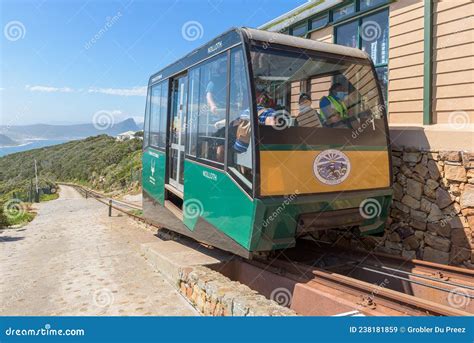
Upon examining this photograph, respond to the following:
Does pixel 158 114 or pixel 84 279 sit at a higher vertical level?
pixel 158 114

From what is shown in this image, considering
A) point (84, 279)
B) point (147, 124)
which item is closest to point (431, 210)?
point (84, 279)

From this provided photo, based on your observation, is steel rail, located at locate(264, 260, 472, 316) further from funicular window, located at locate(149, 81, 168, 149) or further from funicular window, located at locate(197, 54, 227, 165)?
funicular window, located at locate(149, 81, 168, 149)

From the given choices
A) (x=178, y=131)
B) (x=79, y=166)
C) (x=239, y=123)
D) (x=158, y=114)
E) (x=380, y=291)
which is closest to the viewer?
(x=380, y=291)

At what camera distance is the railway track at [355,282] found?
4.26 m

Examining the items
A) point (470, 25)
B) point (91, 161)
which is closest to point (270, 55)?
point (470, 25)

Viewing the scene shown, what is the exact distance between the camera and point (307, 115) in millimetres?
5504

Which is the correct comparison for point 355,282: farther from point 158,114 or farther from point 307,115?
point 158,114

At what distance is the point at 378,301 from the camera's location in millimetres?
4410

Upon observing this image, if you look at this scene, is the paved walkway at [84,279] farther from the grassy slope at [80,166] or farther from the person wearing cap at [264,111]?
the grassy slope at [80,166]

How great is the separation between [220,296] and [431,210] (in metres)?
4.07

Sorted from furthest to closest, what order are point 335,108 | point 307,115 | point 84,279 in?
point 84,279 < point 335,108 < point 307,115

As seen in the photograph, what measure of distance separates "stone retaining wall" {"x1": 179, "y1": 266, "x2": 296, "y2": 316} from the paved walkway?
20 centimetres

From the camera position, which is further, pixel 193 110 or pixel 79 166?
pixel 79 166

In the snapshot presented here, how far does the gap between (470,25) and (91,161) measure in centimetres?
5754
